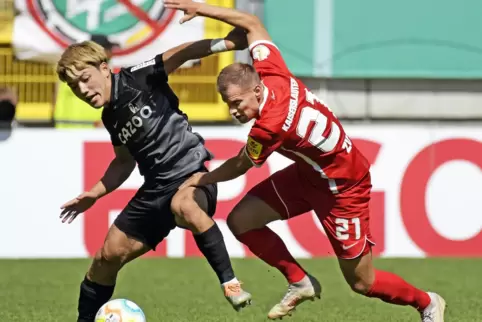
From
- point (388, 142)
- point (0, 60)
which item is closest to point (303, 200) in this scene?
point (388, 142)

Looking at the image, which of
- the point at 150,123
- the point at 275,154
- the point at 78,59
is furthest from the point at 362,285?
the point at 275,154

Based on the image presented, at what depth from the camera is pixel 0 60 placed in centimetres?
1268

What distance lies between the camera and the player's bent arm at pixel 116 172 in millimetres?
6730

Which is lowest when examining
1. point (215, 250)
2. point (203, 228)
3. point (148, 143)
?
point (215, 250)

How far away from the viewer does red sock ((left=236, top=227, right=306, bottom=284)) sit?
6.72 m

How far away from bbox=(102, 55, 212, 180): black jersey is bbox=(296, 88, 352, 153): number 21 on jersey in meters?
0.67

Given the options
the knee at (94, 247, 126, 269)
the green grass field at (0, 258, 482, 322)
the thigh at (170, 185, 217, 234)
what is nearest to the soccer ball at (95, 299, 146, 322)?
the knee at (94, 247, 126, 269)

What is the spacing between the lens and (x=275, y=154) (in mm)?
10648

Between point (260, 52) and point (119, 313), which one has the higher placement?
point (260, 52)

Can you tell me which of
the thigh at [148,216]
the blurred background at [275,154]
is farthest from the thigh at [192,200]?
the blurred background at [275,154]

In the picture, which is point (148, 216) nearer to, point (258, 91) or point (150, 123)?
point (150, 123)

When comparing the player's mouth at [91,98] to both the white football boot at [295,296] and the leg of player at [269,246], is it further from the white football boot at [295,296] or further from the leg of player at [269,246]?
the white football boot at [295,296]

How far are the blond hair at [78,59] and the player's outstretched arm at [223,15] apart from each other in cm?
46

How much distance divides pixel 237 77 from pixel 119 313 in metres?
1.39
